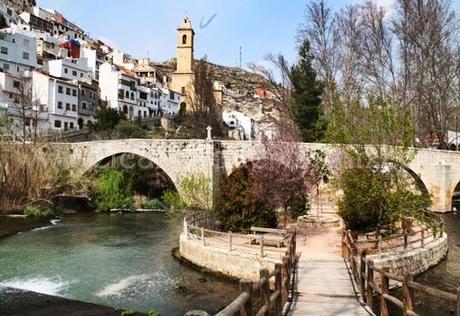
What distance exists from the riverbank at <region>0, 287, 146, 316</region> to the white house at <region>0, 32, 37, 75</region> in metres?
43.6

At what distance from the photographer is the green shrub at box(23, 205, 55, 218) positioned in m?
28.3

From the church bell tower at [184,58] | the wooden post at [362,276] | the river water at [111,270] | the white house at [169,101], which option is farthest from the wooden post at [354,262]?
the church bell tower at [184,58]

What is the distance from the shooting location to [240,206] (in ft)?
57.8

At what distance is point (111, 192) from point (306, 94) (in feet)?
50.9

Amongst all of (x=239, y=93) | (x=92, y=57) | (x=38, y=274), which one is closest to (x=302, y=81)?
(x=38, y=274)

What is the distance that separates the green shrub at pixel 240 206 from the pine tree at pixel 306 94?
1897 cm

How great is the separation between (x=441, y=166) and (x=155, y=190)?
66.3 ft

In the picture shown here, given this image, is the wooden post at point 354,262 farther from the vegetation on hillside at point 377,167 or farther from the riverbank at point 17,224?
the riverbank at point 17,224

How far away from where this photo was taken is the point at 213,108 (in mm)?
55562

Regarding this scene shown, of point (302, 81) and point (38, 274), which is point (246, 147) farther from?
point (38, 274)

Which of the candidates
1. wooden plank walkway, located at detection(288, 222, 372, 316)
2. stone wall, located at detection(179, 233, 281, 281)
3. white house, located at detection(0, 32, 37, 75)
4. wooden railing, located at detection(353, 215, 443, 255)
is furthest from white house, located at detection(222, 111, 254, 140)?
wooden plank walkway, located at detection(288, 222, 372, 316)

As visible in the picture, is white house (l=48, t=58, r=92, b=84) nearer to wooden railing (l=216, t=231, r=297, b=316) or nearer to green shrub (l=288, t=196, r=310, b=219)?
green shrub (l=288, t=196, r=310, b=219)

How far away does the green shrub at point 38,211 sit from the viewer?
2830 cm

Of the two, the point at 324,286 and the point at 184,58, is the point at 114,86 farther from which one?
the point at 324,286
